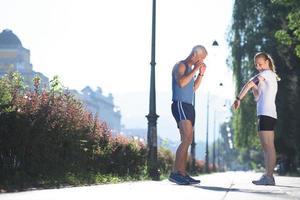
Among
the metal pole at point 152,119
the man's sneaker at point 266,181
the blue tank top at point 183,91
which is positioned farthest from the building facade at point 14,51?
the man's sneaker at point 266,181

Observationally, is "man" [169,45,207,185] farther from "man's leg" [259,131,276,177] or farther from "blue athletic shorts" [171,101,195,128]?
"man's leg" [259,131,276,177]

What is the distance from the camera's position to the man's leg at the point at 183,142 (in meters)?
Answer: 9.15

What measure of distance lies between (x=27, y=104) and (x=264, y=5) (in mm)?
30125

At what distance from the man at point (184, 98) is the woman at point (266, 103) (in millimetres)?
703

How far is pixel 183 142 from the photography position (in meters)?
9.21

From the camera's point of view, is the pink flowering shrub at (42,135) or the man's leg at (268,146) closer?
the man's leg at (268,146)

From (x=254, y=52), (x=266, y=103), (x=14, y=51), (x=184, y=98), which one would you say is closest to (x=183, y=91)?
(x=184, y=98)

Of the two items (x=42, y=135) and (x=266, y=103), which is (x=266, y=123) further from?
(x=42, y=135)

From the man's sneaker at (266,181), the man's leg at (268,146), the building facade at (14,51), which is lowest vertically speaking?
the man's sneaker at (266,181)

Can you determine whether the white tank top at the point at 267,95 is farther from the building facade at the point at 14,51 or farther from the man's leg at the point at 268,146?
the building facade at the point at 14,51

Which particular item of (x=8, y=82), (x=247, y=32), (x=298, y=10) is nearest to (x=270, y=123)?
(x=8, y=82)

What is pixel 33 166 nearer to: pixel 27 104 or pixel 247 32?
pixel 27 104

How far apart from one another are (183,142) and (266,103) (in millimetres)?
1369

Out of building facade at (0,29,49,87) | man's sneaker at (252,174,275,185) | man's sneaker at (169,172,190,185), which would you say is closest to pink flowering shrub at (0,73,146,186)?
man's sneaker at (169,172,190,185)
